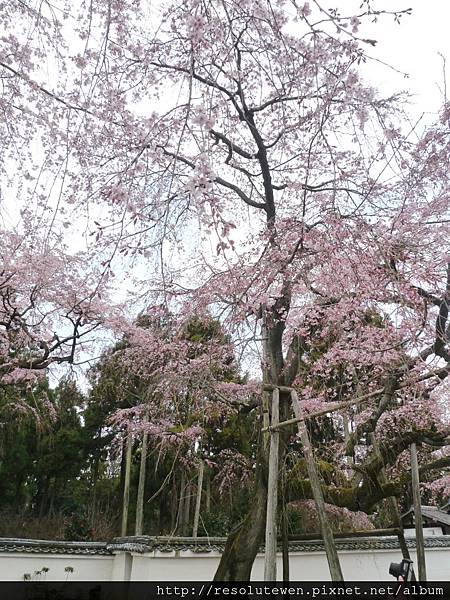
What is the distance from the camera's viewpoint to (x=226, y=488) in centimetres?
1191

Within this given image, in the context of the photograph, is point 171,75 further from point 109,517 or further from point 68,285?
point 109,517

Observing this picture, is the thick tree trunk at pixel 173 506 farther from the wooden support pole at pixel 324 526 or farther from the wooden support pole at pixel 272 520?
the wooden support pole at pixel 324 526

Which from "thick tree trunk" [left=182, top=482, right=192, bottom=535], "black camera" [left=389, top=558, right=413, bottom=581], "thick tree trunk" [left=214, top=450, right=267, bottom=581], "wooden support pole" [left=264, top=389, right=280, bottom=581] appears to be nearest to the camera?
"wooden support pole" [left=264, top=389, right=280, bottom=581]

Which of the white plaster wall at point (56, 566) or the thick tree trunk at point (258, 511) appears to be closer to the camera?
the thick tree trunk at point (258, 511)

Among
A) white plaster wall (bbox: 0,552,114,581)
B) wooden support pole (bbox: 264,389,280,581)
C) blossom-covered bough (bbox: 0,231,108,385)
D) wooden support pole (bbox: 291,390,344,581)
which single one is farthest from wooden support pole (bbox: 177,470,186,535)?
wooden support pole (bbox: 291,390,344,581)

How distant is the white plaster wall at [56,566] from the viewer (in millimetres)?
7418

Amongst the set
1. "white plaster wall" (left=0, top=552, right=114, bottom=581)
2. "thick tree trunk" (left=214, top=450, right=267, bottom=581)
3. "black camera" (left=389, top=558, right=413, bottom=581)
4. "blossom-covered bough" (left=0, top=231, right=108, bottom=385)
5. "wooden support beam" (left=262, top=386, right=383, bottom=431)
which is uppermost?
"blossom-covered bough" (left=0, top=231, right=108, bottom=385)

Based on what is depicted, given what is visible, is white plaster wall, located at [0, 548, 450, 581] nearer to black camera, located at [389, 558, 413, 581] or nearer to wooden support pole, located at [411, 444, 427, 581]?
wooden support pole, located at [411, 444, 427, 581]

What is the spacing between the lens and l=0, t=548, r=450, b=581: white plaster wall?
299 inches

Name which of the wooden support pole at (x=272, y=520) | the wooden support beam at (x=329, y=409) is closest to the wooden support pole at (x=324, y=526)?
the wooden support beam at (x=329, y=409)

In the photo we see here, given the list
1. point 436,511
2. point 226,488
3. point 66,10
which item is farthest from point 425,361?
point 226,488

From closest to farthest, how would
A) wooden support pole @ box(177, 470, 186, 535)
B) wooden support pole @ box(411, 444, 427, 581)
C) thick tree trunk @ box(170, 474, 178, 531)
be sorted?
1. wooden support pole @ box(411, 444, 427, 581)
2. wooden support pole @ box(177, 470, 186, 535)
3. thick tree trunk @ box(170, 474, 178, 531)

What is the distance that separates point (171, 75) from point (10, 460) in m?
12.0

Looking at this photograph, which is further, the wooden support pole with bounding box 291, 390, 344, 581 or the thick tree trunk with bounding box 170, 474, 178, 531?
the thick tree trunk with bounding box 170, 474, 178, 531
